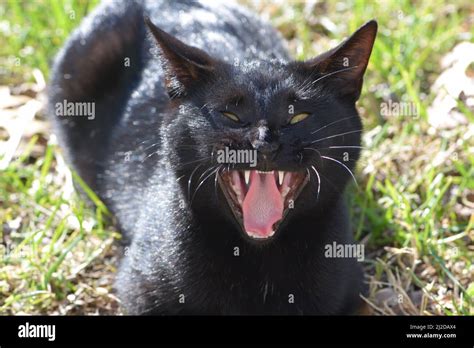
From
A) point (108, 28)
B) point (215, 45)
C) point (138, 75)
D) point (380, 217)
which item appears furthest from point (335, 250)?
Result: point (108, 28)

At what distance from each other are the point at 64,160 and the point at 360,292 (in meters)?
1.73

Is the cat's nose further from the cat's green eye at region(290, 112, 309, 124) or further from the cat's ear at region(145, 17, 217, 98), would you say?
the cat's ear at region(145, 17, 217, 98)

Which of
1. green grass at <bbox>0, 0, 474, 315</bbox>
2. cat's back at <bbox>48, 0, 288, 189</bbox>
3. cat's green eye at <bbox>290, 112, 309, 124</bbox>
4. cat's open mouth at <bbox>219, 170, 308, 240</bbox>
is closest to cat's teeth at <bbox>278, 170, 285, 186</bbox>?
cat's open mouth at <bbox>219, 170, 308, 240</bbox>

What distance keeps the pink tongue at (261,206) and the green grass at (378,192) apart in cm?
89

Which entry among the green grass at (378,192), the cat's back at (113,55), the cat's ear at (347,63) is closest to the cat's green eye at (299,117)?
the cat's ear at (347,63)

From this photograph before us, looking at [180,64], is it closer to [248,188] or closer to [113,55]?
[248,188]

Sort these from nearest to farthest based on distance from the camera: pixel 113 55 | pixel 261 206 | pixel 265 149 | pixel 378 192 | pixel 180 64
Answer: pixel 265 149 < pixel 261 206 < pixel 180 64 < pixel 378 192 < pixel 113 55

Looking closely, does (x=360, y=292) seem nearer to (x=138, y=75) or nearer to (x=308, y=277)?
(x=308, y=277)

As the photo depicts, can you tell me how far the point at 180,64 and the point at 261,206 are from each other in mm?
625

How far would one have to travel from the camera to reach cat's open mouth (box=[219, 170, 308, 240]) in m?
3.03

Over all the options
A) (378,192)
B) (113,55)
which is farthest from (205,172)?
(113,55)

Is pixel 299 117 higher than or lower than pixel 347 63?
lower

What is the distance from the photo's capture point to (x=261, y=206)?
9.93 feet

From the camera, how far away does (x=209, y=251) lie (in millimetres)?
3242
